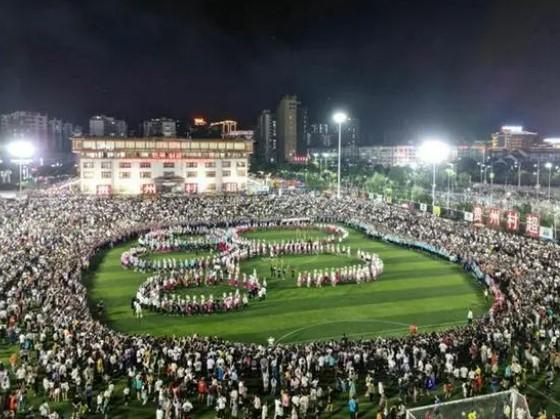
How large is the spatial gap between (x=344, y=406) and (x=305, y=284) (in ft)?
48.2

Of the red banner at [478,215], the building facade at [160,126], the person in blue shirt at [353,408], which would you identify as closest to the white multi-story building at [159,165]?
the red banner at [478,215]

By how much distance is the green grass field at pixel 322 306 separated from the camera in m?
23.5

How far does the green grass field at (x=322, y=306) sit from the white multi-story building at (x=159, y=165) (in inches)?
1861

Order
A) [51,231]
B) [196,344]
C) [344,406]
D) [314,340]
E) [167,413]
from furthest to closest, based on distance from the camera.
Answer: [51,231] → [314,340] → [196,344] → [344,406] → [167,413]

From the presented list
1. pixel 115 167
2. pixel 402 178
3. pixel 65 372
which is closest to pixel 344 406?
pixel 65 372

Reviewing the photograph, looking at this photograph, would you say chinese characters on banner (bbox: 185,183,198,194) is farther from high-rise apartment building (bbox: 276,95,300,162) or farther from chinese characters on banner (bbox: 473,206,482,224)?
high-rise apartment building (bbox: 276,95,300,162)

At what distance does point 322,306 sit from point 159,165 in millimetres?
62065

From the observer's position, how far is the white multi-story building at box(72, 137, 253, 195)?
266ft

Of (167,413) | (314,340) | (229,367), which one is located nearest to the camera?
(167,413)

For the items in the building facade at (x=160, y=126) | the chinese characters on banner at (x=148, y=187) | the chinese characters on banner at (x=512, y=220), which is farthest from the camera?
the building facade at (x=160, y=126)

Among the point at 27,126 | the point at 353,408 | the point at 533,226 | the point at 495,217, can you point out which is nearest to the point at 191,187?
the point at 495,217

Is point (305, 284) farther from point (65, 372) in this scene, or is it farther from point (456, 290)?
point (65, 372)

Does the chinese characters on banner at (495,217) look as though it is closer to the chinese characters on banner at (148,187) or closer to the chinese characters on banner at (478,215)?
the chinese characters on banner at (478,215)

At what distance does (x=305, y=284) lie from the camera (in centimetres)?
3100
